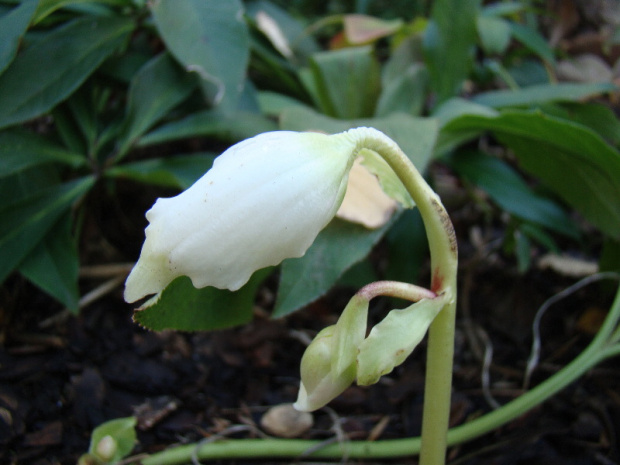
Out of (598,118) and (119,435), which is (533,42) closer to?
(598,118)

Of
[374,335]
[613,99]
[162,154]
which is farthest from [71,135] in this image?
[613,99]

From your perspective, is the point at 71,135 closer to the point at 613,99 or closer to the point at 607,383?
the point at 607,383

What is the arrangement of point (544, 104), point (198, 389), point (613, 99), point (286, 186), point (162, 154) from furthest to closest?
1. point (613, 99)
2. point (162, 154)
3. point (544, 104)
4. point (198, 389)
5. point (286, 186)

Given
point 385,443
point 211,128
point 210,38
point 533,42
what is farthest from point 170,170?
point 533,42

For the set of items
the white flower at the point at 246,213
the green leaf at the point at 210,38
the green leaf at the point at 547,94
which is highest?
the white flower at the point at 246,213

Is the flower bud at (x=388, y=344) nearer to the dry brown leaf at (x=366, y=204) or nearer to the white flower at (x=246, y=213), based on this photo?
the white flower at (x=246, y=213)

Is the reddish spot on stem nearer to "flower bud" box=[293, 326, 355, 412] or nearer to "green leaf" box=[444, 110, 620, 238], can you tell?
"flower bud" box=[293, 326, 355, 412]

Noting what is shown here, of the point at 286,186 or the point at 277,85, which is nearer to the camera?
the point at 286,186

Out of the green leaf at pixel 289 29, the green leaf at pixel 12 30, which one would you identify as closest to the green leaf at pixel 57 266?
the green leaf at pixel 12 30
